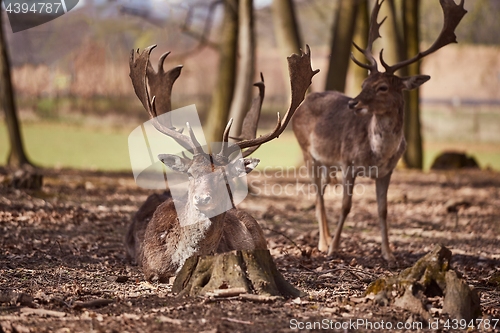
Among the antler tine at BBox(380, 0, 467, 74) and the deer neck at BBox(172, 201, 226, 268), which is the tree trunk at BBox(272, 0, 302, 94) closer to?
the antler tine at BBox(380, 0, 467, 74)

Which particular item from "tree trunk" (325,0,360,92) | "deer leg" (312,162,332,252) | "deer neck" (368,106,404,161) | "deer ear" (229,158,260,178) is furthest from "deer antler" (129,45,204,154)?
"tree trunk" (325,0,360,92)

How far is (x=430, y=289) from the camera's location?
568cm

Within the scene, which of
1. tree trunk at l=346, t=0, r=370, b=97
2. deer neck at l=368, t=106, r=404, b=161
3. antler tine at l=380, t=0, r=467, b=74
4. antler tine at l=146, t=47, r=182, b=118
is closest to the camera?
antler tine at l=146, t=47, r=182, b=118

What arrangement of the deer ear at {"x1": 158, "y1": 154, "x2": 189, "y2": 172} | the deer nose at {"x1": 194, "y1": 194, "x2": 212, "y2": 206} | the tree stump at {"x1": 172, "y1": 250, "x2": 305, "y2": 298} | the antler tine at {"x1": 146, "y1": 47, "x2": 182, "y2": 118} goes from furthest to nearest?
1. the antler tine at {"x1": 146, "y1": 47, "x2": 182, "y2": 118}
2. the deer ear at {"x1": 158, "y1": 154, "x2": 189, "y2": 172}
3. the deer nose at {"x1": 194, "y1": 194, "x2": 212, "y2": 206}
4. the tree stump at {"x1": 172, "y1": 250, "x2": 305, "y2": 298}

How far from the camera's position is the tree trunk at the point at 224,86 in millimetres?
17375

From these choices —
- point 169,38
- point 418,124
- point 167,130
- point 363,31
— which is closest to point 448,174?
point 418,124

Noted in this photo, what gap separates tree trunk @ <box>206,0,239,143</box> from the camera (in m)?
17.4

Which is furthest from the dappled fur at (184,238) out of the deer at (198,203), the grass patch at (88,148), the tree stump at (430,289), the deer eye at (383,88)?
the grass patch at (88,148)

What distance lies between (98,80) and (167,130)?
74.5 feet

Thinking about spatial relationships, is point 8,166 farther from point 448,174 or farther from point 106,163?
point 448,174

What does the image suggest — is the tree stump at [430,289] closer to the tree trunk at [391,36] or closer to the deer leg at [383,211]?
the deer leg at [383,211]

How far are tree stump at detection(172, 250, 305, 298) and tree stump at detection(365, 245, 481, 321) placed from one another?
0.76 m

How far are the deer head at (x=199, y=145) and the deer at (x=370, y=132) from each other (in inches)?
62.9

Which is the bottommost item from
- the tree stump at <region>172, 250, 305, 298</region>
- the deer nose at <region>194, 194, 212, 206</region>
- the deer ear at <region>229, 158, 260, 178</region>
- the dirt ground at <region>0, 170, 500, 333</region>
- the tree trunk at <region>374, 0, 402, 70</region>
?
the dirt ground at <region>0, 170, 500, 333</region>
